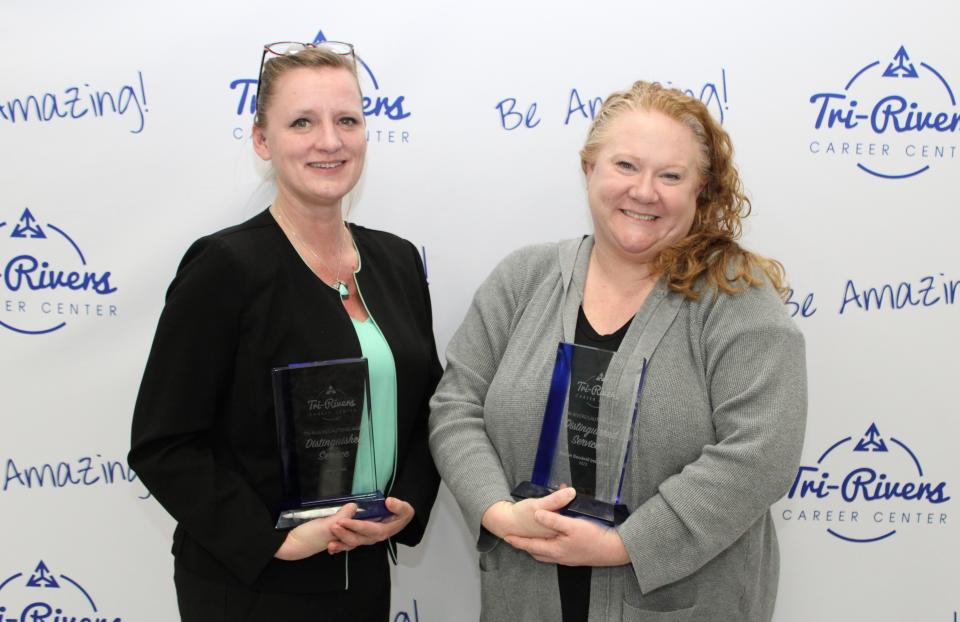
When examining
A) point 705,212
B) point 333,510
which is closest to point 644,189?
point 705,212

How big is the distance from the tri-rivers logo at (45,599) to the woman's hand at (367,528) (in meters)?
1.00

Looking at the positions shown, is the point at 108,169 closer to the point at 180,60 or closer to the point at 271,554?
the point at 180,60

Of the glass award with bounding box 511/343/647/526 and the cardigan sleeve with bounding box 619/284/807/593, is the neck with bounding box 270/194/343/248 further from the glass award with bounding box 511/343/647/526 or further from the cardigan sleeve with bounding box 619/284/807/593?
the cardigan sleeve with bounding box 619/284/807/593

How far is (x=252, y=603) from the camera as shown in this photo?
1.27 metres

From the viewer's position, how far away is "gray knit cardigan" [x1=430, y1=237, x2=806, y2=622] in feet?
3.71

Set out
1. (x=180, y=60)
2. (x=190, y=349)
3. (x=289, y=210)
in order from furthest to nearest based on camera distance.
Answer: (x=180, y=60) < (x=289, y=210) < (x=190, y=349)

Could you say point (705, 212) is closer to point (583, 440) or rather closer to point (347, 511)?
point (583, 440)

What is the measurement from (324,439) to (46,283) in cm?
98

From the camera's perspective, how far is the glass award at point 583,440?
1182 millimetres

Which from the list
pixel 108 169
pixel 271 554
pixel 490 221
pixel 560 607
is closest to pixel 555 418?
pixel 560 607

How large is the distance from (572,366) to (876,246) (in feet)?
3.31

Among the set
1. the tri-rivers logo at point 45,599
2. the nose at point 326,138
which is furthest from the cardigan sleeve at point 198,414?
the tri-rivers logo at point 45,599

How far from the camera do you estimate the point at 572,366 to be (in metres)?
1.21

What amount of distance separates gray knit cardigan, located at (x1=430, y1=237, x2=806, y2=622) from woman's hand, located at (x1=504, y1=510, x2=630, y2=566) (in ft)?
0.08
